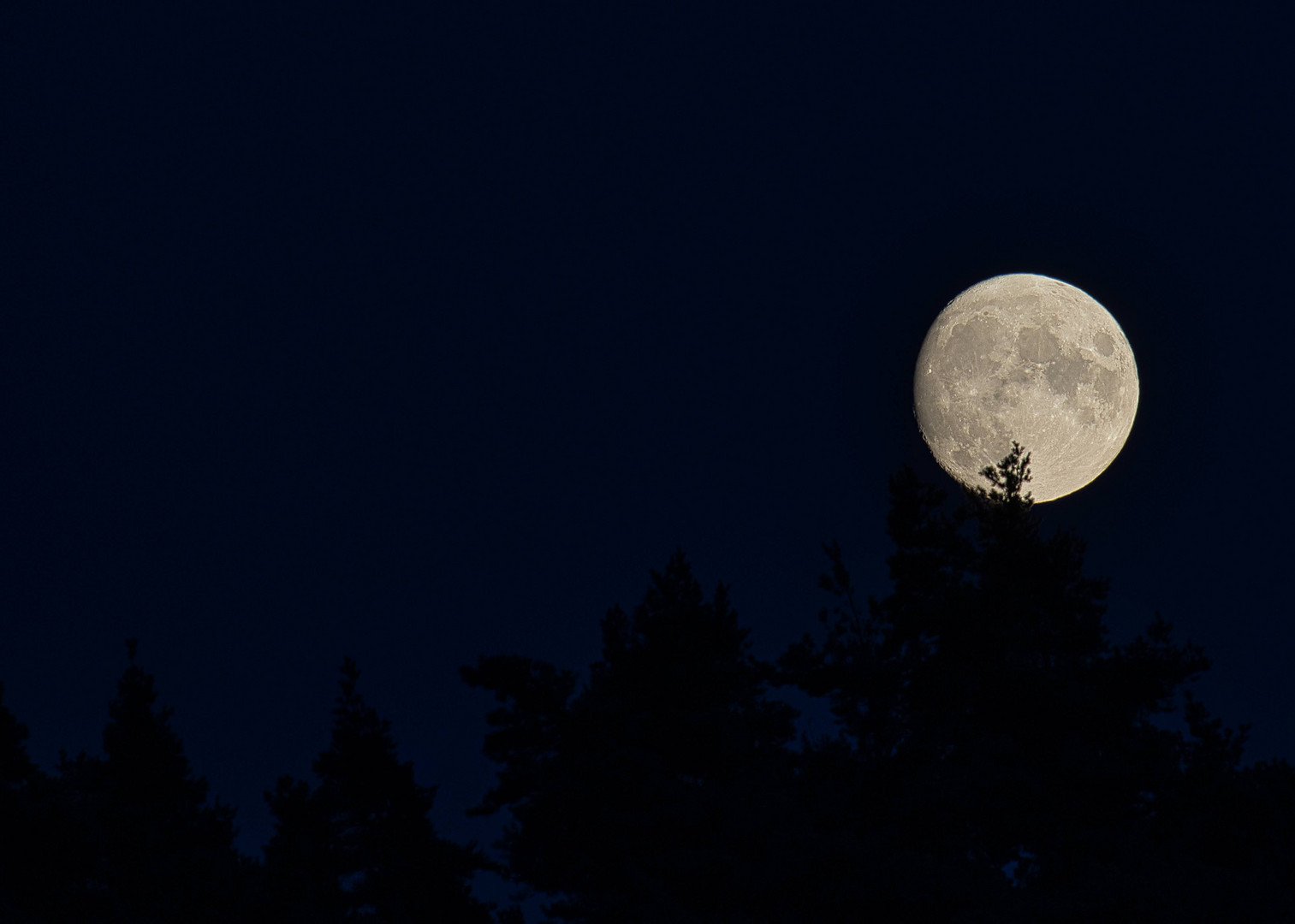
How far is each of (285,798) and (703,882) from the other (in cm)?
1855

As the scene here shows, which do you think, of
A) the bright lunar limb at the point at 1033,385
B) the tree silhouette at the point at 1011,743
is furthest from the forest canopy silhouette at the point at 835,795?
the bright lunar limb at the point at 1033,385

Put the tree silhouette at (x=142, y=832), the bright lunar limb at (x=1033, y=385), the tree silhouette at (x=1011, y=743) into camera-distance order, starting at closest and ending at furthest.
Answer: the tree silhouette at (x=1011, y=743)
the tree silhouette at (x=142, y=832)
the bright lunar limb at (x=1033, y=385)

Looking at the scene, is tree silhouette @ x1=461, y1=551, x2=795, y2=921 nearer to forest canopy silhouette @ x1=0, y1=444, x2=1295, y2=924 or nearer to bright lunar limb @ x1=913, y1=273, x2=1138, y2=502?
forest canopy silhouette @ x1=0, y1=444, x2=1295, y2=924

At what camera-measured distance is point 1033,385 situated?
3506 centimetres

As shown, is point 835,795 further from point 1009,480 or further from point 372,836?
point 372,836

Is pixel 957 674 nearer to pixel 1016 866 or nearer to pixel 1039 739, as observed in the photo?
pixel 1039 739

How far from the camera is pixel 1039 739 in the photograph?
21656mm

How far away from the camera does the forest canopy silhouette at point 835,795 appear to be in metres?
17.8

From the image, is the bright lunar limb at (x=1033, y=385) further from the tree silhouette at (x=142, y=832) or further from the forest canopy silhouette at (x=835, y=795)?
the tree silhouette at (x=142, y=832)

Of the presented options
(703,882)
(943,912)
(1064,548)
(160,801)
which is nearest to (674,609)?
(1064,548)

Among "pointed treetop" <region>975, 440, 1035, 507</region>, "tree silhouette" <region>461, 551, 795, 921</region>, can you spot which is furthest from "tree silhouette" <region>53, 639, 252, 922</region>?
"pointed treetop" <region>975, 440, 1035, 507</region>

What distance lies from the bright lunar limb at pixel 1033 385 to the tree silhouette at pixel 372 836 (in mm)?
15014

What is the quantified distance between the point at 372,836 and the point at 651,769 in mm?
10880

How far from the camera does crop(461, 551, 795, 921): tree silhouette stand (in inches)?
738
